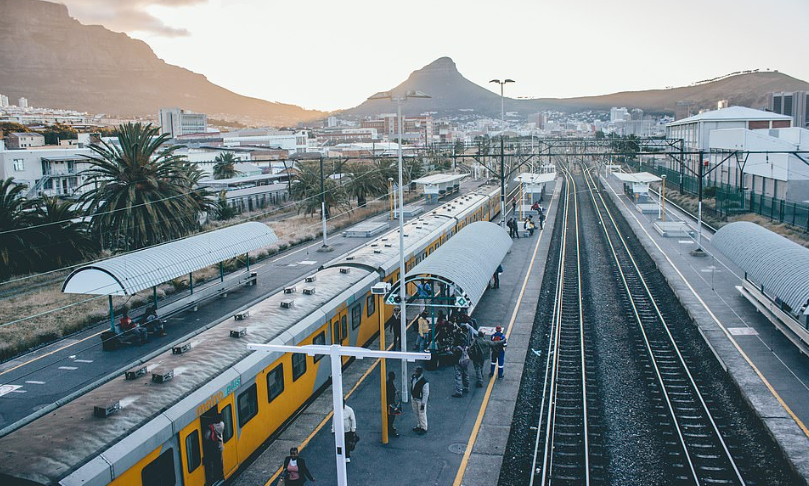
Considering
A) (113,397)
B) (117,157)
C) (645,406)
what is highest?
(117,157)

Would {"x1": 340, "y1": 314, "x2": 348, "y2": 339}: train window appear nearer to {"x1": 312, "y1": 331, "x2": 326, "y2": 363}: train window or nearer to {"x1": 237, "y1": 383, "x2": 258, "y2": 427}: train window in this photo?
{"x1": 312, "y1": 331, "x2": 326, "y2": 363}: train window

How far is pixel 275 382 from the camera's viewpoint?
13977mm

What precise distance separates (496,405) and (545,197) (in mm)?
57882

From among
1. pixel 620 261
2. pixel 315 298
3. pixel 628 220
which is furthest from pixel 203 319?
pixel 628 220

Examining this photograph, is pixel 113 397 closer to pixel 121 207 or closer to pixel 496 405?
pixel 496 405

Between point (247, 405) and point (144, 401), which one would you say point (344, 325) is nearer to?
point (247, 405)

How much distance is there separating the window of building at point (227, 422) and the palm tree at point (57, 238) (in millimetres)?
24741

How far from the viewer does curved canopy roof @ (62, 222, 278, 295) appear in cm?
1831

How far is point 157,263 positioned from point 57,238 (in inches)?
666

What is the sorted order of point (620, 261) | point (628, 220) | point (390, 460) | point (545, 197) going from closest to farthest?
point (390, 460) → point (620, 261) → point (628, 220) → point (545, 197)

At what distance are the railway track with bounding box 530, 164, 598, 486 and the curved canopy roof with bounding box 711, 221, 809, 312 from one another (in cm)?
580

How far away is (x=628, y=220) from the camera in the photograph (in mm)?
49469

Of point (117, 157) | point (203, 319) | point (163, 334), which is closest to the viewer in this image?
point (163, 334)

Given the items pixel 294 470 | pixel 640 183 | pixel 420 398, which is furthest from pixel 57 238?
pixel 640 183
